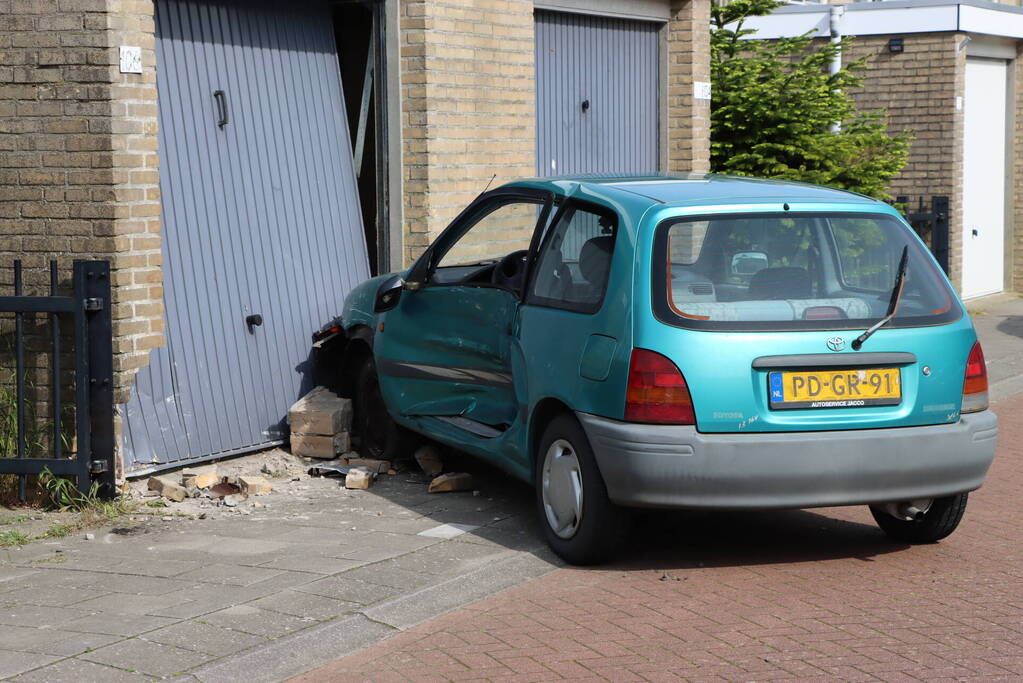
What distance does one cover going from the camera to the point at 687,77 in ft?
43.5

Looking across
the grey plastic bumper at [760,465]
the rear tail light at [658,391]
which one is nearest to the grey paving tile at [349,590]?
the grey plastic bumper at [760,465]

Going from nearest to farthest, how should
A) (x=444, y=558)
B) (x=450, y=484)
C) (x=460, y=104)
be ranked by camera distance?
(x=444, y=558) → (x=450, y=484) → (x=460, y=104)

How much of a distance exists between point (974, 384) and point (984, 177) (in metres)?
14.2

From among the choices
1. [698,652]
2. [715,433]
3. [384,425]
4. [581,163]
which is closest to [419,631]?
[698,652]

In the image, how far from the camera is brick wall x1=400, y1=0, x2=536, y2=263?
32.8ft

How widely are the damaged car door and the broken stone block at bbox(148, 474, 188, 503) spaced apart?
126 cm

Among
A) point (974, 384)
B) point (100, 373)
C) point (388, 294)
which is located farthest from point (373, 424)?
point (974, 384)

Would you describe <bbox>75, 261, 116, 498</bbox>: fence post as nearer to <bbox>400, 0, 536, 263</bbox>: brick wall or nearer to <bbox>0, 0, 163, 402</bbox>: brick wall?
<bbox>0, 0, 163, 402</bbox>: brick wall

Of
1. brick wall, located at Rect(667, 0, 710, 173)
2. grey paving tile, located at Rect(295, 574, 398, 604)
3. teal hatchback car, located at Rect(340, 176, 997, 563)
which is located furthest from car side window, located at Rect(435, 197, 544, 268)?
brick wall, located at Rect(667, 0, 710, 173)

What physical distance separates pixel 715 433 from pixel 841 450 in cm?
54

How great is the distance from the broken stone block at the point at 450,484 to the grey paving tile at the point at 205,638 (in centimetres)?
258

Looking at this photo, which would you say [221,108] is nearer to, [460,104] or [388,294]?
[388,294]

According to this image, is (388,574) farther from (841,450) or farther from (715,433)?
(841,450)

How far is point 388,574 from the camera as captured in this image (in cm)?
622
